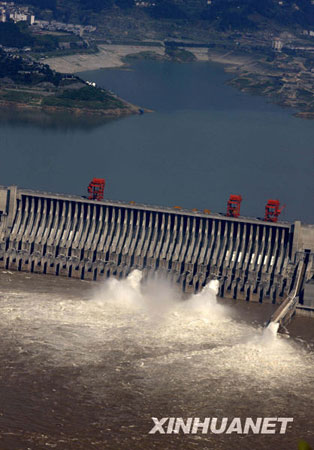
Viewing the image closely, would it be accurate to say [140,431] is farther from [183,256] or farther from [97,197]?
[97,197]

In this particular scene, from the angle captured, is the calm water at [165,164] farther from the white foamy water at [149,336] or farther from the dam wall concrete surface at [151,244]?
the white foamy water at [149,336]

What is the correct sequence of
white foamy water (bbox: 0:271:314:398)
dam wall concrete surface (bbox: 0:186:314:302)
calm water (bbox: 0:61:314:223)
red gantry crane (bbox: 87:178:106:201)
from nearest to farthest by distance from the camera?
1. white foamy water (bbox: 0:271:314:398)
2. dam wall concrete surface (bbox: 0:186:314:302)
3. red gantry crane (bbox: 87:178:106:201)
4. calm water (bbox: 0:61:314:223)

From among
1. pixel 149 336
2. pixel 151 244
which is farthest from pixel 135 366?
pixel 151 244

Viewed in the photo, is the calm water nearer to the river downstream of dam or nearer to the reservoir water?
the reservoir water

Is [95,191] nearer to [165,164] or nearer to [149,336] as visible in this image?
[149,336]

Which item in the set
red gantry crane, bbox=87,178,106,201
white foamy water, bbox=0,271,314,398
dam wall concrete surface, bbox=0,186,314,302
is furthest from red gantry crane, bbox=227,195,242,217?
red gantry crane, bbox=87,178,106,201

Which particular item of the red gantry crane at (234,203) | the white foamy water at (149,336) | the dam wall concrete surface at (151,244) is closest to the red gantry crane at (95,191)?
the dam wall concrete surface at (151,244)

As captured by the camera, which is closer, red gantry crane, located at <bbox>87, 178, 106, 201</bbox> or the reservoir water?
the reservoir water

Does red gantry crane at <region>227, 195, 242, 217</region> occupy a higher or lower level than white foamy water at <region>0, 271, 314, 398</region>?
higher
